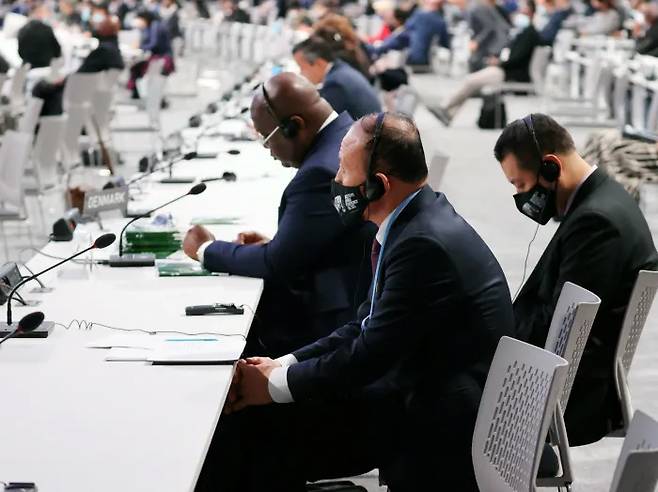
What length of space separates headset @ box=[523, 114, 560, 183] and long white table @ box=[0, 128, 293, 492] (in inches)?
31.2

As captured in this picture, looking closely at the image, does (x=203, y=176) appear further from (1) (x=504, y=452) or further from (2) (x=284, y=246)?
(1) (x=504, y=452)

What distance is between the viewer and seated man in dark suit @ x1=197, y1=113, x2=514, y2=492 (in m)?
2.43

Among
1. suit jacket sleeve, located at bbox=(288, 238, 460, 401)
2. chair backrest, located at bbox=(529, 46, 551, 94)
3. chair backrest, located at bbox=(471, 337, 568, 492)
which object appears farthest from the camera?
chair backrest, located at bbox=(529, 46, 551, 94)

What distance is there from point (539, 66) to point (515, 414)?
432 inches

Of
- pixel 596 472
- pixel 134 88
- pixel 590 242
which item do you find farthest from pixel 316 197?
pixel 134 88

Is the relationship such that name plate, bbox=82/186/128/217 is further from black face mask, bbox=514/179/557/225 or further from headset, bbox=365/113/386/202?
headset, bbox=365/113/386/202

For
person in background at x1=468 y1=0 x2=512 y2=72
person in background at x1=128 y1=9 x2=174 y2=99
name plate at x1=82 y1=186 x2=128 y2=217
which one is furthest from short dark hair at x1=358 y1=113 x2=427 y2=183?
person in background at x1=128 y1=9 x2=174 y2=99

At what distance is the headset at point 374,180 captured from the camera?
8.31ft

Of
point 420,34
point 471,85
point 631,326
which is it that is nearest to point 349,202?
point 631,326

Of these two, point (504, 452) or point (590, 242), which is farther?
point (590, 242)

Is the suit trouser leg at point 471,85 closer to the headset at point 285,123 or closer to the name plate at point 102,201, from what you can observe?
the name plate at point 102,201

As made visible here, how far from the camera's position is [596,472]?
369 cm

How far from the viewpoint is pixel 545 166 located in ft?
9.88

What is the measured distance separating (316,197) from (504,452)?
1.22m
